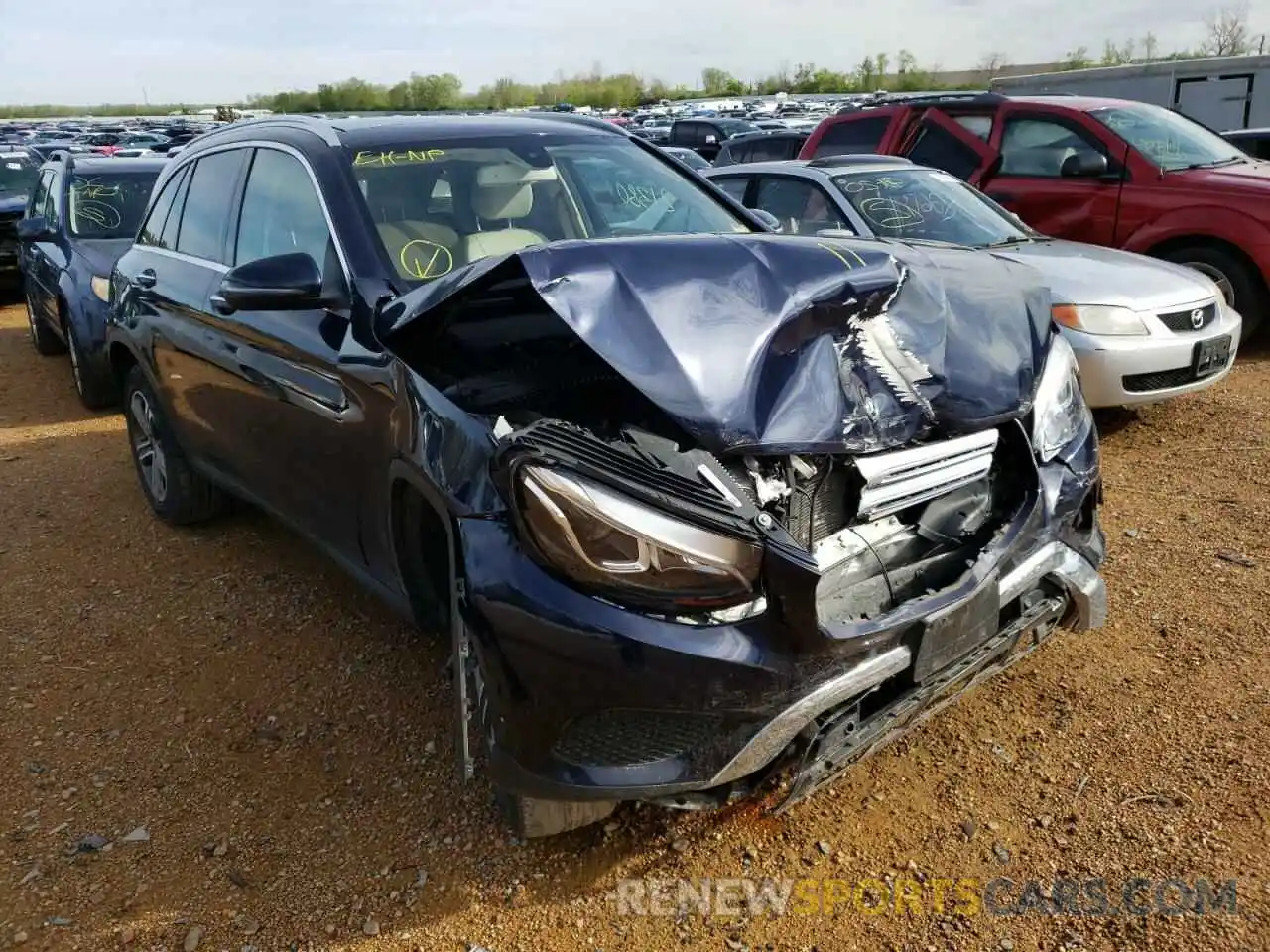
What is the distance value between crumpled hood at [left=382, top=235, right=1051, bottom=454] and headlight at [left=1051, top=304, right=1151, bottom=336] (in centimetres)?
282

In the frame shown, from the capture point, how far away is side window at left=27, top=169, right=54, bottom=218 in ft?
27.9

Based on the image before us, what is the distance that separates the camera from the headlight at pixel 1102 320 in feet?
16.7

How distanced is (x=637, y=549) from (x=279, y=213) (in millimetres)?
2113

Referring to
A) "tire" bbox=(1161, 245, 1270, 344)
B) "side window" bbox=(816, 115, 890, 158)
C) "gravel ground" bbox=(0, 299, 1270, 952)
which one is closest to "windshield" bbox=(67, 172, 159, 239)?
"gravel ground" bbox=(0, 299, 1270, 952)

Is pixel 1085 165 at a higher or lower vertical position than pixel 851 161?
lower

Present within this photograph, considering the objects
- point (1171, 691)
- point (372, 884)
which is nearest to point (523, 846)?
point (372, 884)

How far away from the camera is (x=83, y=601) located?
13.2ft

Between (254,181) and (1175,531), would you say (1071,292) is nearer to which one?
(1175,531)

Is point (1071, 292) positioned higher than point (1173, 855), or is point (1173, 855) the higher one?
point (1071, 292)

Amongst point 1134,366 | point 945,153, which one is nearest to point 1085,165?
point 945,153

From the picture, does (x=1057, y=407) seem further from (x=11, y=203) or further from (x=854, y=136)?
(x=11, y=203)

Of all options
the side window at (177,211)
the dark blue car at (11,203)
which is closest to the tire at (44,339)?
the dark blue car at (11,203)

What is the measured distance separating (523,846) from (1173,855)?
1566mm

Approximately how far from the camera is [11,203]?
11.1 m
